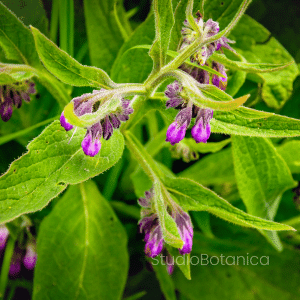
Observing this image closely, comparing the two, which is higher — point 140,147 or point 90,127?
point 90,127

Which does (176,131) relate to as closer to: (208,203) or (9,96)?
(208,203)

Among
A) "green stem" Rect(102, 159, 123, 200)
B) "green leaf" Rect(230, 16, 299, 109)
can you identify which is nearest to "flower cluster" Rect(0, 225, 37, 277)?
"green stem" Rect(102, 159, 123, 200)

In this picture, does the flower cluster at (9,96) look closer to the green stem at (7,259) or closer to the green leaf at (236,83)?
the green stem at (7,259)

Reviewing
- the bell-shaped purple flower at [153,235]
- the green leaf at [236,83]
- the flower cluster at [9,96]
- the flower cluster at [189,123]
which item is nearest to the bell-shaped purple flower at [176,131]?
the flower cluster at [189,123]

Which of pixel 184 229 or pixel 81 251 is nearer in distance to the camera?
pixel 184 229

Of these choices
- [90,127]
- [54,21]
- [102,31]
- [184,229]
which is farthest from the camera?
[54,21]

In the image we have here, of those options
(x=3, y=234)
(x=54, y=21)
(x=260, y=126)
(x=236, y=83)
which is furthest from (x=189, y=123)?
(x=54, y=21)

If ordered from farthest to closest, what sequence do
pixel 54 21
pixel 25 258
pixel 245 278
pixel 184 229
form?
1. pixel 245 278
2. pixel 54 21
3. pixel 25 258
4. pixel 184 229

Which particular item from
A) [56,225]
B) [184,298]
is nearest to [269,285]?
[184,298]
